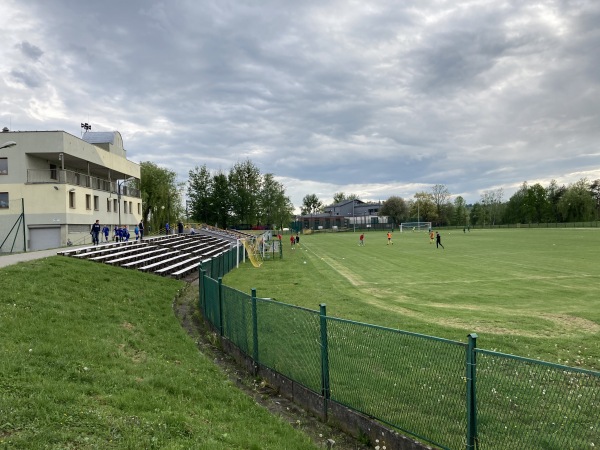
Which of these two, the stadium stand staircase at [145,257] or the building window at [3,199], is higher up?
the building window at [3,199]

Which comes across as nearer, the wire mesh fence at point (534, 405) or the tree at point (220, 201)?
the wire mesh fence at point (534, 405)

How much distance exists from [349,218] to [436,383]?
484 ft

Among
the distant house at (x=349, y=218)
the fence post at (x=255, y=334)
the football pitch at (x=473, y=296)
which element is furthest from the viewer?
the distant house at (x=349, y=218)

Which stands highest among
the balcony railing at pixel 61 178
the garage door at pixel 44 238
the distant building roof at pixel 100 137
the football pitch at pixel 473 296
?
the distant building roof at pixel 100 137

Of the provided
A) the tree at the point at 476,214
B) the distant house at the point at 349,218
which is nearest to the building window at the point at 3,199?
the distant house at the point at 349,218

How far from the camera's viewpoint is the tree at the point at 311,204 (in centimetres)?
19473

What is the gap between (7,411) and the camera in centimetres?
484

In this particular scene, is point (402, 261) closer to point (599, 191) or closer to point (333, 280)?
point (333, 280)

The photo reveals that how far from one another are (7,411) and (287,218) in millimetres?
107543

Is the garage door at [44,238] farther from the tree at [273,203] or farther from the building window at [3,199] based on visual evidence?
the tree at [273,203]

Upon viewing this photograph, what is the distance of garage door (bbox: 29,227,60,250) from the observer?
107 ft

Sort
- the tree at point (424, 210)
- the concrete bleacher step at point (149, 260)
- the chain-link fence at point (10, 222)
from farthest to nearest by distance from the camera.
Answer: the tree at point (424, 210) → the chain-link fence at point (10, 222) → the concrete bleacher step at point (149, 260)

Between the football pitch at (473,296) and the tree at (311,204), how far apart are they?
166 m

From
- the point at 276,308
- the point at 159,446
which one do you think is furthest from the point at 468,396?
the point at 276,308
